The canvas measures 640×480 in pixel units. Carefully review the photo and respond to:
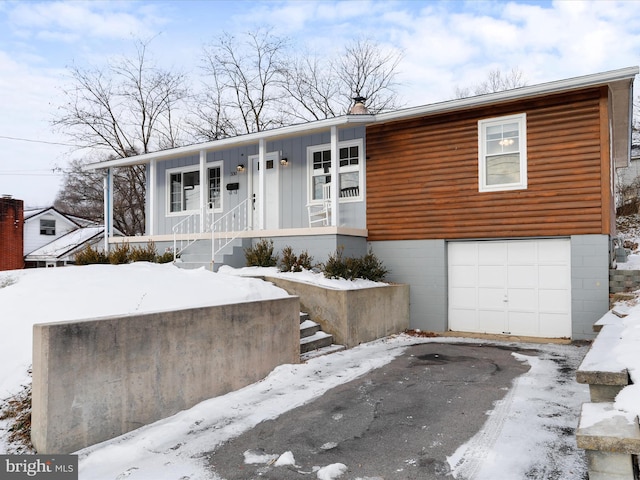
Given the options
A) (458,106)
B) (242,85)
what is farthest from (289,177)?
(242,85)

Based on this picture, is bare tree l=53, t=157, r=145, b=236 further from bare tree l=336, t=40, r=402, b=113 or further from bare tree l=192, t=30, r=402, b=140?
bare tree l=336, t=40, r=402, b=113

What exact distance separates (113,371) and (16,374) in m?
0.96

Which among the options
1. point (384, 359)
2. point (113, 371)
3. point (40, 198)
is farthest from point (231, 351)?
point (40, 198)

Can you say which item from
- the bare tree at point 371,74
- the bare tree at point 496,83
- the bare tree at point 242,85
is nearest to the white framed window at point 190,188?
the bare tree at point 242,85

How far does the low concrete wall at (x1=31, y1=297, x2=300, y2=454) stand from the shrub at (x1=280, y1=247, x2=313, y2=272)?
3.28 meters

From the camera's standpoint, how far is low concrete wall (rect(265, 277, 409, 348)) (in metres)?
7.32

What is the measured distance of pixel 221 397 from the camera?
4.78m

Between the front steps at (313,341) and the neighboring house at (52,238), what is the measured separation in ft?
68.5

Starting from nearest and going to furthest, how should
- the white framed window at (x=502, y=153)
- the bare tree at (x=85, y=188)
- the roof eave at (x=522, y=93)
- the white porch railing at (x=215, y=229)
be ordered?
1. the roof eave at (x=522, y=93)
2. the white framed window at (x=502, y=153)
3. the white porch railing at (x=215, y=229)
4. the bare tree at (x=85, y=188)

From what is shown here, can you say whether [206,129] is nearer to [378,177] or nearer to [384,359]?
[378,177]

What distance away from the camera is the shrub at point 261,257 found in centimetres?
935

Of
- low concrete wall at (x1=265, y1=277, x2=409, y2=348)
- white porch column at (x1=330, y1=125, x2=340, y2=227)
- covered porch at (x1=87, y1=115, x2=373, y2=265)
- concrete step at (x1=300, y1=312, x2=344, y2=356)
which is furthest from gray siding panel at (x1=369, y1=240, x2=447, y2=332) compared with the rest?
concrete step at (x1=300, y1=312, x2=344, y2=356)

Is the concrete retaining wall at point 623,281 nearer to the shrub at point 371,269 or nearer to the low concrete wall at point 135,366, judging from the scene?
the shrub at point 371,269

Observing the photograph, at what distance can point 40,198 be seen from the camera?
158 ft
